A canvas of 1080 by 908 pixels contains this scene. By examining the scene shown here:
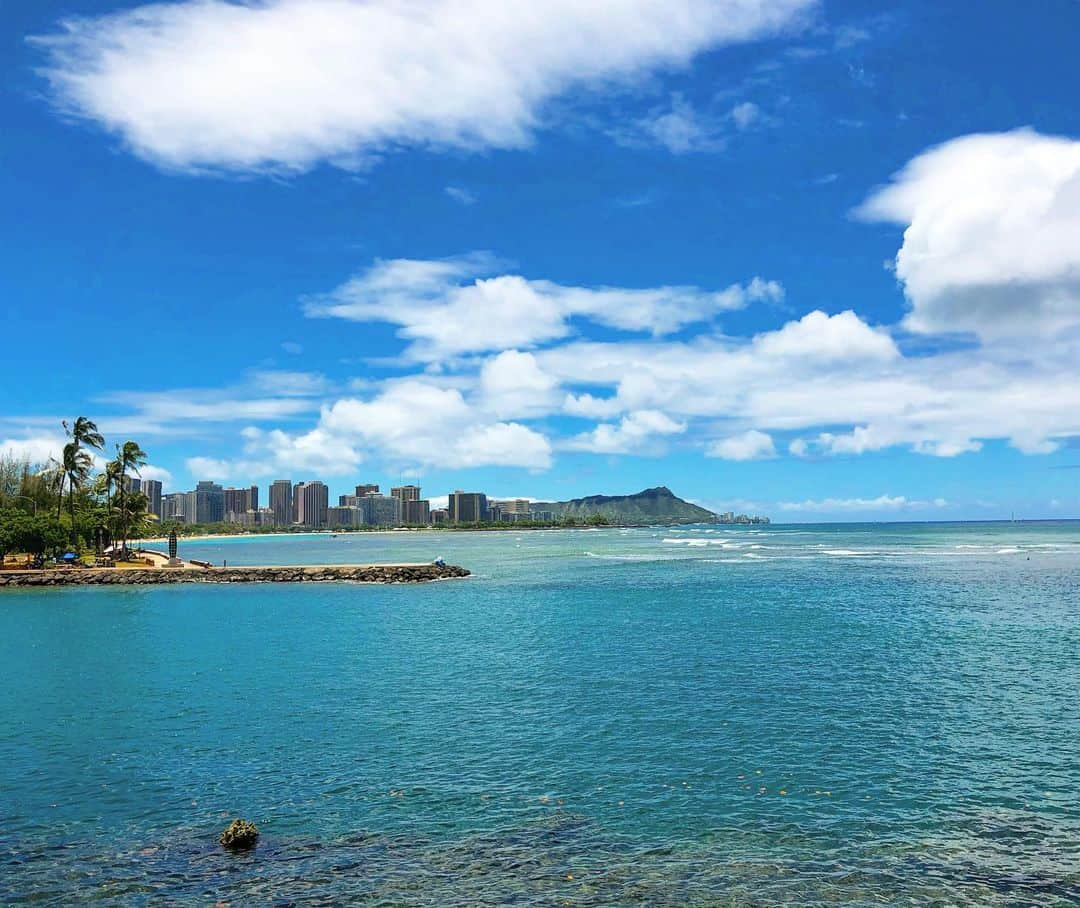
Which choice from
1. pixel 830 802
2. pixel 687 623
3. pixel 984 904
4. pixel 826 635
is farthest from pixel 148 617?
pixel 984 904

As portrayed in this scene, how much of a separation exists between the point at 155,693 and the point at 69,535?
280 ft

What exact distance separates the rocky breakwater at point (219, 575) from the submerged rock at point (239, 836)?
7032cm

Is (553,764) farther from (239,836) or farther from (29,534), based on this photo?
(29,534)

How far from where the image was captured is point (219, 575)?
90.8 metres

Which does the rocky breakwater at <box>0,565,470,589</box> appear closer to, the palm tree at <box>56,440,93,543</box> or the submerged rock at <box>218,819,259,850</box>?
the palm tree at <box>56,440,93,543</box>

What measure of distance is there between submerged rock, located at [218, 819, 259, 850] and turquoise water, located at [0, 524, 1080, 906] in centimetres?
27

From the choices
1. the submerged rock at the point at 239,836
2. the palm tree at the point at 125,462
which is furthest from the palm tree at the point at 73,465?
the submerged rock at the point at 239,836

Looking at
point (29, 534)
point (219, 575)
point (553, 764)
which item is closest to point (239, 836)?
point (553, 764)

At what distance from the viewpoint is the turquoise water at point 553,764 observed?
1533 centimetres

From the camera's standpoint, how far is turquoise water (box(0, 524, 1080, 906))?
50.3 ft

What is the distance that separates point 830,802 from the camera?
18891 millimetres

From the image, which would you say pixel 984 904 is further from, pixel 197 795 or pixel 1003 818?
pixel 197 795

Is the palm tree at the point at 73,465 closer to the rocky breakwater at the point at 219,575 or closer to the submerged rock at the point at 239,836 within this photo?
the rocky breakwater at the point at 219,575

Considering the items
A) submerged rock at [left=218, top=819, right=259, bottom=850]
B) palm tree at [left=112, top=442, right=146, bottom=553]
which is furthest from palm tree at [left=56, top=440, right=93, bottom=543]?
submerged rock at [left=218, top=819, right=259, bottom=850]
